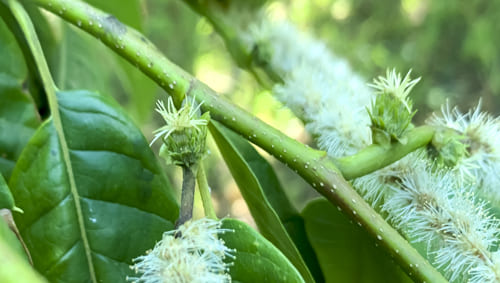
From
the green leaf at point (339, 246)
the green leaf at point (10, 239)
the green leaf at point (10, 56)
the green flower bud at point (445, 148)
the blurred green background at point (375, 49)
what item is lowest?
the green leaf at point (10, 239)

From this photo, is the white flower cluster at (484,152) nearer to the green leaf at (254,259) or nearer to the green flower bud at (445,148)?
the green flower bud at (445,148)

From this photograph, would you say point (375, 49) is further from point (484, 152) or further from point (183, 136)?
point (183, 136)

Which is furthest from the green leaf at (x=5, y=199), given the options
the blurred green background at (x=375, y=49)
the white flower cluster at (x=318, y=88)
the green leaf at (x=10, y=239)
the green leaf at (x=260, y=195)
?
the blurred green background at (x=375, y=49)

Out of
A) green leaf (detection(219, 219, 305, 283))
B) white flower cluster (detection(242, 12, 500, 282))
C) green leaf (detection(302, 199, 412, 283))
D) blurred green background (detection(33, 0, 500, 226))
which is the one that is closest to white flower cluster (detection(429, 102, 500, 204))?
white flower cluster (detection(242, 12, 500, 282))

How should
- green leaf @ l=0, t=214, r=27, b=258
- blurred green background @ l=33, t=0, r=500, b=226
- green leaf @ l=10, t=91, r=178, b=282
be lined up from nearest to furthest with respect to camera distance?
green leaf @ l=0, t=214, r=27, b=258 < green leaf @ l=10, t=91, r=178, b=282 < blurred green background @ l=33, t=0, r=500, b=226

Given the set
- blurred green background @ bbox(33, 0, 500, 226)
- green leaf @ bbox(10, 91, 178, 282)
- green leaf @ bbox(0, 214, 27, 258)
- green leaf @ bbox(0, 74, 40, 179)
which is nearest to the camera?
green leaf @ bbox(0, 214, 27, 258)

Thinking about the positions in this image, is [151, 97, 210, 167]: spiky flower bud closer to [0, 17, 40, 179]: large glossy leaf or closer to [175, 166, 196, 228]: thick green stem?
[175, 166, 196, 228]: thick green stem

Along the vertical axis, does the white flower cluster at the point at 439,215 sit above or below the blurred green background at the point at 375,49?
below
